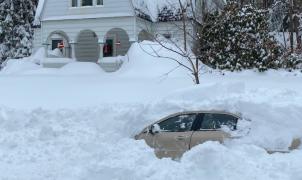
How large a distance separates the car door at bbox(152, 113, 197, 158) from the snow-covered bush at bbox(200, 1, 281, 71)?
534 inches

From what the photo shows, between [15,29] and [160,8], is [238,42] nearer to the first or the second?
[160,8]

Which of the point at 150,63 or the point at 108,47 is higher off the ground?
the point at 108,47

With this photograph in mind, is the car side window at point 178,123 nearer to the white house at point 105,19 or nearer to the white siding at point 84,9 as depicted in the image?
the white house at point 105,19

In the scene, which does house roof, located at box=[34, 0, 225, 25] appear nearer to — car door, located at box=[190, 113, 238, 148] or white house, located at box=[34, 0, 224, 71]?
white house, located at box=[34, 0, 224, 71]

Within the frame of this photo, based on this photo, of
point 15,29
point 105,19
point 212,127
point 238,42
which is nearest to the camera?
point 212,127

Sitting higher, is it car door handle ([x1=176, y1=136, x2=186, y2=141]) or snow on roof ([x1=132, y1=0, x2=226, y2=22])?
snow on roof ([x1=132, y1=0, x2=226, y2=22])

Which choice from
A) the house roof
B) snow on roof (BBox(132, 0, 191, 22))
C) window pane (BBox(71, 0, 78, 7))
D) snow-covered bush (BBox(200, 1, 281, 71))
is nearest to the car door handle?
snow-covered bush (BBox(200, 1, 281, 71))

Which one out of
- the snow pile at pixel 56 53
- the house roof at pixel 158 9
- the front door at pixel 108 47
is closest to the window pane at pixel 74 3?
the house roof at pixel 158 9

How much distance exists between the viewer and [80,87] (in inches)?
776

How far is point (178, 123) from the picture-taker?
10.1 meters

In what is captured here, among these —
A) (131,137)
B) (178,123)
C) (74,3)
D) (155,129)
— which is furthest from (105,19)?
(178,123)

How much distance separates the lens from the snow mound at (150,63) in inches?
869

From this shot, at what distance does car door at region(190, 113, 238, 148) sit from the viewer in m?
9.55

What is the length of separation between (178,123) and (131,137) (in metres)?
1.35
